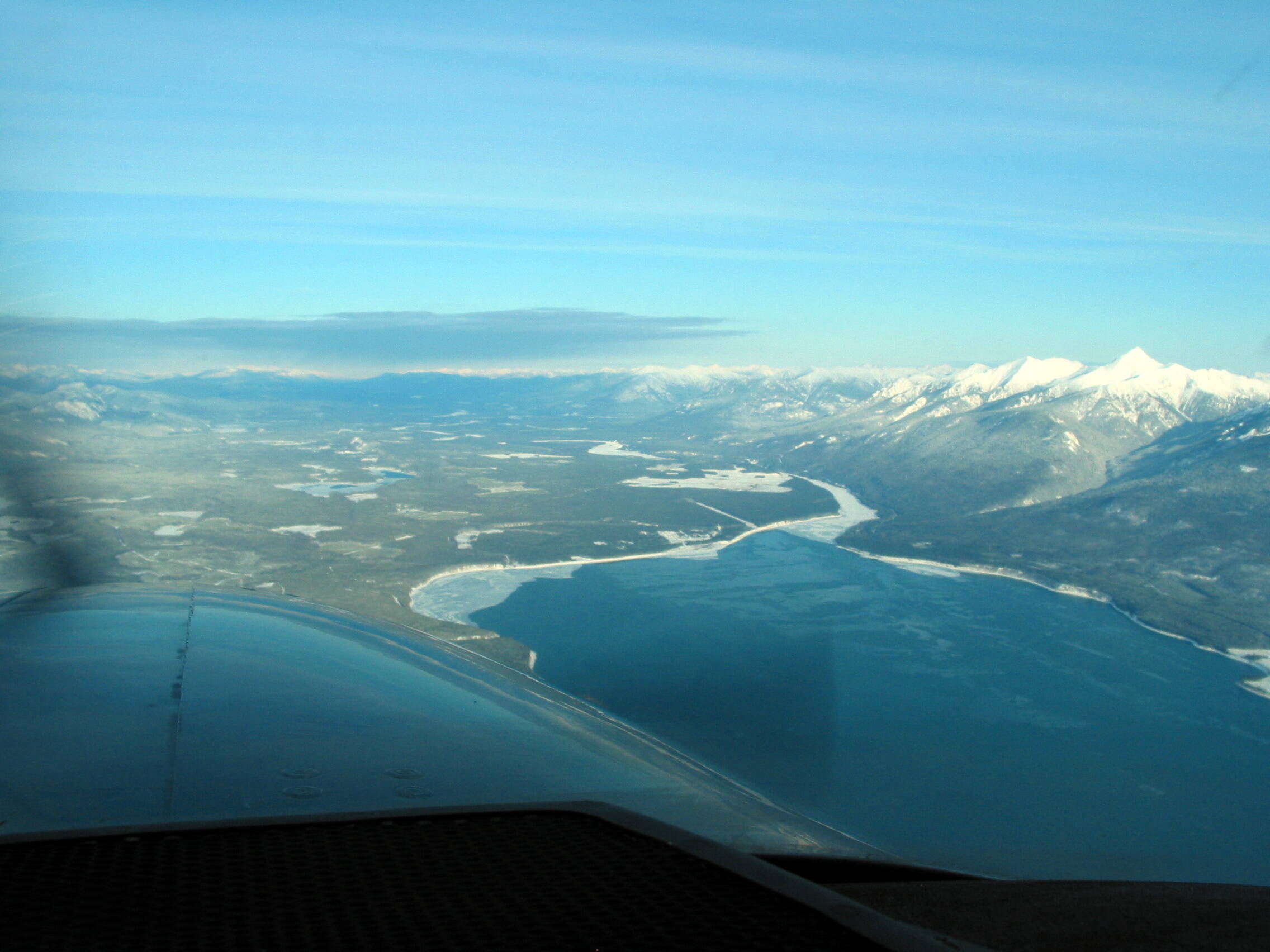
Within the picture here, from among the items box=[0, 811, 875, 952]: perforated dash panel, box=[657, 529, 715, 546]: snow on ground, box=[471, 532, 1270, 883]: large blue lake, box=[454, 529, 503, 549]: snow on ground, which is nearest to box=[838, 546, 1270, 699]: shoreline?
box=[471, 532, 1270, 883]: large blue lake

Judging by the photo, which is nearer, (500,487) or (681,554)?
(681,554)

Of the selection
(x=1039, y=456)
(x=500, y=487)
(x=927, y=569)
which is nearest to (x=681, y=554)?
(x=927, y=569)

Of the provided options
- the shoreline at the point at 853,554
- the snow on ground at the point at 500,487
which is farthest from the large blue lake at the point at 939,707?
the snow on ground at the point at 500,487

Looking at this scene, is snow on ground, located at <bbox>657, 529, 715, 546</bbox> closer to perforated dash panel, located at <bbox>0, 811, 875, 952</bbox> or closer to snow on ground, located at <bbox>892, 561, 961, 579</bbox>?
snow on ground, located at <bbox>892, 561, 961, 579</bbox>

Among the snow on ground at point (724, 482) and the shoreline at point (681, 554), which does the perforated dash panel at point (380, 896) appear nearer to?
the shoreline at point (681, 554)

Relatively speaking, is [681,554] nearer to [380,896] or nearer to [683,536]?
[683,536]
